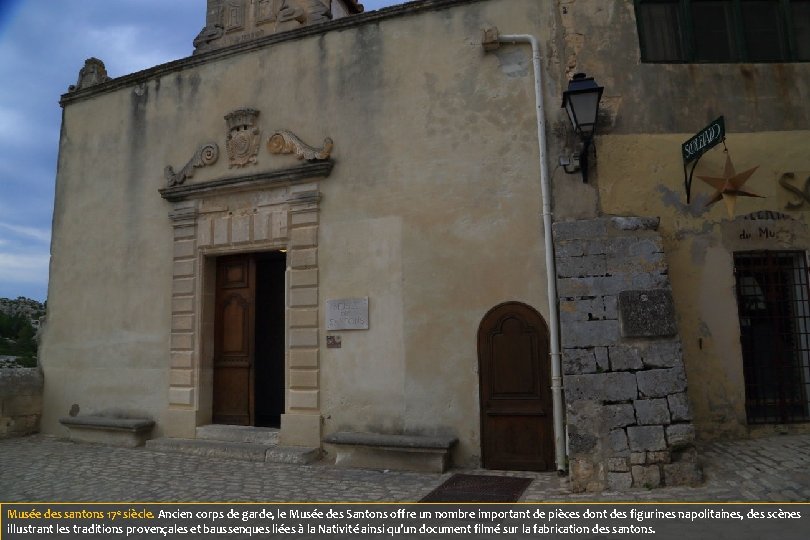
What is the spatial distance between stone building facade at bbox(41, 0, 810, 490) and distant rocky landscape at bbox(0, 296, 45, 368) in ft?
12.4

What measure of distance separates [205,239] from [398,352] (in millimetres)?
3240

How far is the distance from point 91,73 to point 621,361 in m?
9.22

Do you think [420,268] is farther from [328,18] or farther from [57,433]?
[57,433]

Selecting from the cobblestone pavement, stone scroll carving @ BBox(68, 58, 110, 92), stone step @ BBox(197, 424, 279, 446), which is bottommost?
the cobblestone pavement

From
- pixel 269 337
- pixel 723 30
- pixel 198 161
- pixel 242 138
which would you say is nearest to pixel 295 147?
pixel 242 138

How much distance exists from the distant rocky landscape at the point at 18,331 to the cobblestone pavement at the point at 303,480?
3900mm

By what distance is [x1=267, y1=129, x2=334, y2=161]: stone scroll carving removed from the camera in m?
7.05

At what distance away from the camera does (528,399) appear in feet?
19.3

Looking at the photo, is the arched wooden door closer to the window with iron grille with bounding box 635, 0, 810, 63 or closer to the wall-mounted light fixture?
the wall-mounted light fixture

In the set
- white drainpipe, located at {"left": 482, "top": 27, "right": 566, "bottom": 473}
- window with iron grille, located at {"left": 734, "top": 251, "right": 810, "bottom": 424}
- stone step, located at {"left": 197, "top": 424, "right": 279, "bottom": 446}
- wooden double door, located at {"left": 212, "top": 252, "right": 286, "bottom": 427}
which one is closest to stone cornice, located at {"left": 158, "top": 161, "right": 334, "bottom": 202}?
wooden double door, located at {"left": 212, "top": 252, "right": 286, "bottom": 427}

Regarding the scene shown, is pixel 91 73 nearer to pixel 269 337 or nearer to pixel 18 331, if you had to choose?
pixel 269 337

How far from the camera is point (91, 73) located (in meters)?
9.30

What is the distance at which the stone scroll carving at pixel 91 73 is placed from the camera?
9258 mm
